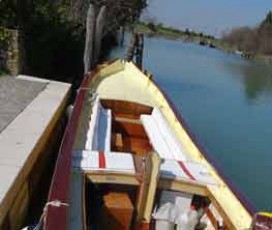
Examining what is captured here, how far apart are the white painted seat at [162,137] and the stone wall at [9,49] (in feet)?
15.8

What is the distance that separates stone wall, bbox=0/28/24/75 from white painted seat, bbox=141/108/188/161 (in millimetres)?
4808

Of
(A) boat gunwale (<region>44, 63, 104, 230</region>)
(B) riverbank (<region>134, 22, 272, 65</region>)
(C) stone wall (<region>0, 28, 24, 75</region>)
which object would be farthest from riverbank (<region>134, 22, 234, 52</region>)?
(A) boat gunwale (<region>44, 63, 104, 230</region>)

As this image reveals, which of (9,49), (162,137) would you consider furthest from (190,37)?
(162,137)

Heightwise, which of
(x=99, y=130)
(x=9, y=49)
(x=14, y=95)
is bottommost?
(x=14, y=95)

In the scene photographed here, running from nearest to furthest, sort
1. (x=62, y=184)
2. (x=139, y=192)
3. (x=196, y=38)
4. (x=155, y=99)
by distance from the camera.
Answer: (x=62, y=184) < (x=139, y=192) < (x=155, y=99) < (x=196, y=38)

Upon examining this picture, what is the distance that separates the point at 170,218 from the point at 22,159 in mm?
1834

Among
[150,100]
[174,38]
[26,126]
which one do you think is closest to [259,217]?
[26,126]

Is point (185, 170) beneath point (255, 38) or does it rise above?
above

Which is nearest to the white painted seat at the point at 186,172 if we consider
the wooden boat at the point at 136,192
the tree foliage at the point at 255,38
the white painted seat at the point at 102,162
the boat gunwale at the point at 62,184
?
the wooden boat at the point at 136,192

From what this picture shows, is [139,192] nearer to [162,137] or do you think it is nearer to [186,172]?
[186,172]

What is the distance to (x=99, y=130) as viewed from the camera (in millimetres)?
7480

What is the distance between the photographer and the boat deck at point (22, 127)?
18.3 feet

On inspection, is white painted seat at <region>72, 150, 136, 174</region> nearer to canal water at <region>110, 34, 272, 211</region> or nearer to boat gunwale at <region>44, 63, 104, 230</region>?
boat gunwale at <region>44, 63, 104, 230</region>

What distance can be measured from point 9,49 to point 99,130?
6.33 metres
